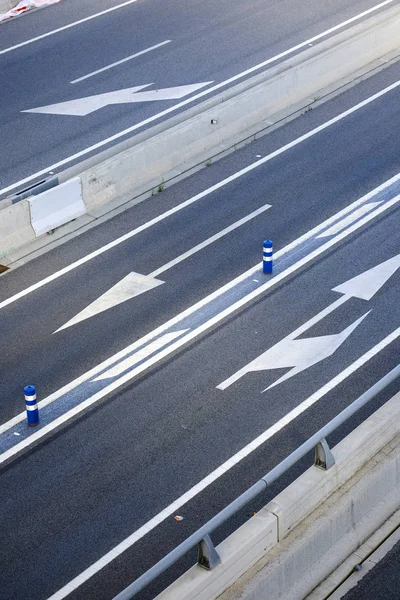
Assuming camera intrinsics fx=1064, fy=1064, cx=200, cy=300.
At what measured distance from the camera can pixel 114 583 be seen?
11.3m

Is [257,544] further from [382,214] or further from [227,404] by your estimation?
[382,214]

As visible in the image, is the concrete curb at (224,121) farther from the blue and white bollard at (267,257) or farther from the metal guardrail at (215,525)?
the metal guardrail at (215,525)

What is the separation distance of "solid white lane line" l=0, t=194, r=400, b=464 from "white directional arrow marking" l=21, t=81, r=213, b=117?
24.4 ft

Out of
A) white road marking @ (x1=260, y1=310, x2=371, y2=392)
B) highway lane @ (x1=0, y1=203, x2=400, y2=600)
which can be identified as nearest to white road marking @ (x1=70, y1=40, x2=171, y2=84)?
highway lane @ (x1=0, y1=203, x2=400, y2=600)

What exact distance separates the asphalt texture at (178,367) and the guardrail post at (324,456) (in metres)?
2.03

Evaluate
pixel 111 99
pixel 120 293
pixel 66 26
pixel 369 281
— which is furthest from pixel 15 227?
pixel 66 26

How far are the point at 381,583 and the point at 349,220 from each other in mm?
9504

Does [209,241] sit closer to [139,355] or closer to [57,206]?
[57,206]

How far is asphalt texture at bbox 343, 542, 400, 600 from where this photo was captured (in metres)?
10.4

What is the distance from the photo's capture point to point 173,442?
13508mm

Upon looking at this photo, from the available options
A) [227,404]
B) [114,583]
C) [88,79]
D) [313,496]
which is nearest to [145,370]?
[227,404]

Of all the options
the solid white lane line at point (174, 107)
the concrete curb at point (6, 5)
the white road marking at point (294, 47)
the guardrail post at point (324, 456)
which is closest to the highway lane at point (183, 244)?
the solid white lane line at point (174, 107)

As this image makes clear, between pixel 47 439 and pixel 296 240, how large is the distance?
6587mm

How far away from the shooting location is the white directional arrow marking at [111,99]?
24.5m
